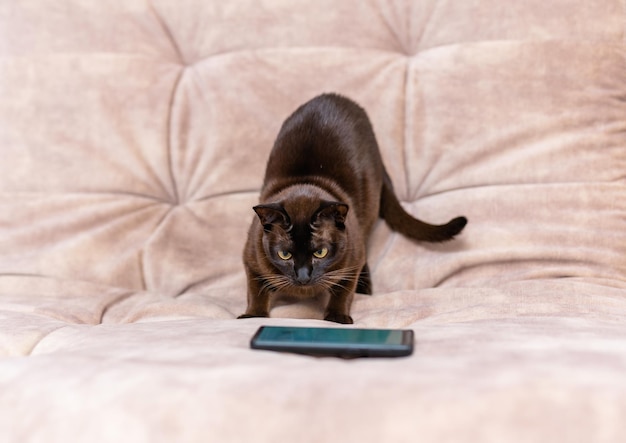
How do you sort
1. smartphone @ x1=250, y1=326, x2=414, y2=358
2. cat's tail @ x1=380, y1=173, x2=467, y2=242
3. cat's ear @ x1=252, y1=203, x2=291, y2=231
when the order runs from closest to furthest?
smartphone @ x1=250, y1=326, x2=414, y2=358 < cat's ear @ x1=252, y1=203, x2=291, y2=231 < cat's tail @ x1=380, y1=173, x2=467, y2=242

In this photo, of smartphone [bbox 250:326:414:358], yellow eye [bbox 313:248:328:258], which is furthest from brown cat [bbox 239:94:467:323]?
smartphone [bbox 250:326:414:358]

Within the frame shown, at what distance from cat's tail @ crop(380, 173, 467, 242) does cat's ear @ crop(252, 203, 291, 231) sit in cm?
35

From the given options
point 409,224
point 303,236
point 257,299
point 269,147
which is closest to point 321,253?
point 303,236

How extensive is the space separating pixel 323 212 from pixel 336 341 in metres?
0.43

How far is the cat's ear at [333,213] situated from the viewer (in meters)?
1.23

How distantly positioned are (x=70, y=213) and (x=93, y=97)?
29cm

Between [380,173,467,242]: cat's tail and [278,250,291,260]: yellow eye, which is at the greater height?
[380,173,467,242]: cat's tail

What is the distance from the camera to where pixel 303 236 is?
125cm

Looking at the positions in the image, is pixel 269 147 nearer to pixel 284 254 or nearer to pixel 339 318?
pixel 284 254

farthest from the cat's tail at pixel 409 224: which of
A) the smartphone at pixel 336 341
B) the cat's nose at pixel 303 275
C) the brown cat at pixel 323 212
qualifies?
the smartphone at pixel 336 341

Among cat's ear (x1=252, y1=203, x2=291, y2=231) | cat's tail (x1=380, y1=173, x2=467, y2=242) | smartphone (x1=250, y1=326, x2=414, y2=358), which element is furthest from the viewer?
cat's tail (x1=380, y1=173, x2=467, y2=242)

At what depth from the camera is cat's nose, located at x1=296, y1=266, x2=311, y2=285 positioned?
1.24 metres

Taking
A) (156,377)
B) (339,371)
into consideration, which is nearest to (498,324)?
(339,371)

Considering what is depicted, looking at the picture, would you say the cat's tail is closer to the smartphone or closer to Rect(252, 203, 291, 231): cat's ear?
Rect(252, 203, 291, 231): cat's ear
